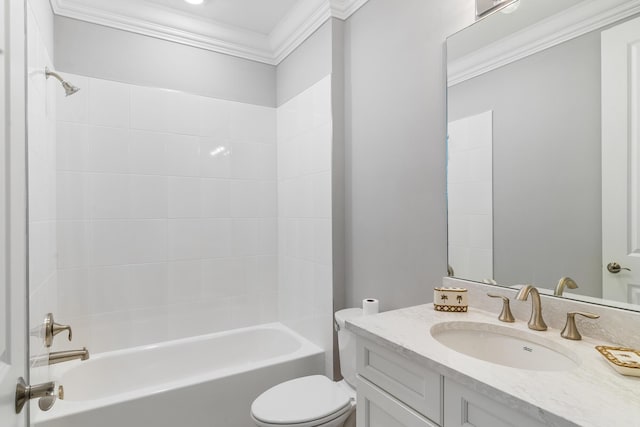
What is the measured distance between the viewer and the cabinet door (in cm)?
99

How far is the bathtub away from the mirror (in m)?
1.33

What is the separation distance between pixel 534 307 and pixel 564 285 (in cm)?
12

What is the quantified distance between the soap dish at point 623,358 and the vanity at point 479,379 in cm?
2

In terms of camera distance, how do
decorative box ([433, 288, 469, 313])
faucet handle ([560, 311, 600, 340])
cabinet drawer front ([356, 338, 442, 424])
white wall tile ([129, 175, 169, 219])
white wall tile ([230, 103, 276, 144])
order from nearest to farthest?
cabinet drawer front ([356, 338, 442, 424]) < faucet handle ([560, 311, 600, 340]) < decorative box ([433, 288, 469, 313]) < white wall tile ([129, 175, 169, 219]) < white wall tile ([230, 103, 276, 144])

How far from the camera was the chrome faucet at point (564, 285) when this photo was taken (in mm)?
1122

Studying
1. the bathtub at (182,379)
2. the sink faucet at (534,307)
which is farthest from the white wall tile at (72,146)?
the sink faucet at (534,307)

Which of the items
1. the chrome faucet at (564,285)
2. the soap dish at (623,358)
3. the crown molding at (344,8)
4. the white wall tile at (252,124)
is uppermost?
the crown molding at (344,8)

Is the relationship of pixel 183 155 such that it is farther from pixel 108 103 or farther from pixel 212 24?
pixel 212 24

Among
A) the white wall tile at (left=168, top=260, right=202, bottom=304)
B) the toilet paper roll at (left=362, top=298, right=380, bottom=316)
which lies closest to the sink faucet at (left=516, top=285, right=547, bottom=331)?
the toilet paper roll at (left=362, top=298, right=380, bottom=316)

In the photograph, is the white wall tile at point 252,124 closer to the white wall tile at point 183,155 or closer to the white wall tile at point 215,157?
the white wall tile at point 215,157

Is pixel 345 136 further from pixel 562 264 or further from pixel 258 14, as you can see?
pixel 562 264

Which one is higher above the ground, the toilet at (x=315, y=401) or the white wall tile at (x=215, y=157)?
the white wall tile at (x=215, y=157)

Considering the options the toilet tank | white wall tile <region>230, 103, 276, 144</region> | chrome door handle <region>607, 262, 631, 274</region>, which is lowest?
the toilet tank

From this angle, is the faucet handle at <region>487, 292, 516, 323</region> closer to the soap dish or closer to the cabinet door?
the soap dish
